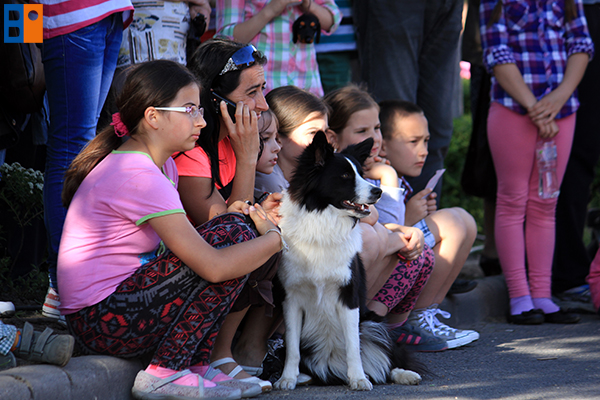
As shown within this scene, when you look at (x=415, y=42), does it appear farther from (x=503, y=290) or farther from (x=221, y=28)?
(x=503, y=290)

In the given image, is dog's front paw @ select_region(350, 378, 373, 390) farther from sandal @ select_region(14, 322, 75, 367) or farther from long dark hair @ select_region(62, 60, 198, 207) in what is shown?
long dark hair @ select_region(62, 60, 198, 207)

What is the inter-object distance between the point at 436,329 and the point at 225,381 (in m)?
1.77

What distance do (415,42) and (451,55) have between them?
42cm

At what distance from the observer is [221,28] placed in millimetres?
4410

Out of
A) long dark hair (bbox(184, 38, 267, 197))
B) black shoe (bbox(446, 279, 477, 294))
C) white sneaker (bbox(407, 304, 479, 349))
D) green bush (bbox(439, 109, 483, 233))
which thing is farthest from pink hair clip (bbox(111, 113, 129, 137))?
green bush (bbox(439, 109, 483, 233))

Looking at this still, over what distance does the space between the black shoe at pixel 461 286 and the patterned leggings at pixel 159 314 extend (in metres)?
2.65

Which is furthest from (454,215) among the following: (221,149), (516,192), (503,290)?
(221,149)

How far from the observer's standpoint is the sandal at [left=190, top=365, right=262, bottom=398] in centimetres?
273

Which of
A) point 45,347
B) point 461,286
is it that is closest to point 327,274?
point 45,347

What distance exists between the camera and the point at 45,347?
2.42m

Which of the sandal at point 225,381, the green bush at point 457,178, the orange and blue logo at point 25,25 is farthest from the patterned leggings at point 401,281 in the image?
the green bush at point 457,178

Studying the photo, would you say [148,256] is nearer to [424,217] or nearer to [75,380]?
[75,380]

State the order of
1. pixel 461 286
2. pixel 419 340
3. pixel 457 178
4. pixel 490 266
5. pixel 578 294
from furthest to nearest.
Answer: pixel 457 178 → pixel 490 266 → pixel 578 294 → pixel 461 286 → pixel 419 340

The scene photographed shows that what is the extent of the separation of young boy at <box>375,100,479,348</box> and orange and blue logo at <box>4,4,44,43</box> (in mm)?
2112
